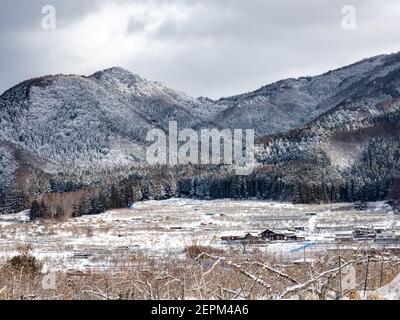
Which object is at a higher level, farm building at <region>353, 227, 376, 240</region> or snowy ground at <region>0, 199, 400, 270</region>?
farm building at <region>353, 227, 376, 240</region>

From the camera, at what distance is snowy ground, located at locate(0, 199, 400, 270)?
1666 inches

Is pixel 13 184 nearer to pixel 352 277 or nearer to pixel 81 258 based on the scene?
pixel 81 258

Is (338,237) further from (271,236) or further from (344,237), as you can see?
(271,236)

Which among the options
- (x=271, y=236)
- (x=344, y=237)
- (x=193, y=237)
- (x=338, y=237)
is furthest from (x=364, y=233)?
(x=193, y=237)

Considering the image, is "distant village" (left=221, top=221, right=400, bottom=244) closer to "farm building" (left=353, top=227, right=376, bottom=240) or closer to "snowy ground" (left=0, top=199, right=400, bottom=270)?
"farm building" (left=353, top=227, right=376, bottom=240)

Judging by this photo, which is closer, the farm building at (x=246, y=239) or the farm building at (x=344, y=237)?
the farm building at (x=344, y=237)

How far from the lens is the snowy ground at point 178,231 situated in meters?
42.3

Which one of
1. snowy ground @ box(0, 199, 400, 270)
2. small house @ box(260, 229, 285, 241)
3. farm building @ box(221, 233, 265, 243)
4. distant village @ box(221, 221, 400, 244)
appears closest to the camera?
snowy ground @ box(0, 199, 400, 270)

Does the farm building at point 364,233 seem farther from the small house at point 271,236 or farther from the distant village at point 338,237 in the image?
the small house at point 271,236

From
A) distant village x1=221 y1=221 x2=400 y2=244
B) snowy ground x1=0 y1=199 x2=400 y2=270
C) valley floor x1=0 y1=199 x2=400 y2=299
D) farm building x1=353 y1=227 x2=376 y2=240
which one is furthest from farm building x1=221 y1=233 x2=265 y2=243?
farm building x1=353 y1=227 x2=376 y2=240

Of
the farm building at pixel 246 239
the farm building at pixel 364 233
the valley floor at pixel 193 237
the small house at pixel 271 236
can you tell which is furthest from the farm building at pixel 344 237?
the farm building at pixel 246 239

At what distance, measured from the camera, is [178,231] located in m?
61.4

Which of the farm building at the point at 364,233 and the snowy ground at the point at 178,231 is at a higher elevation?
the farm building at the point at 364,233
